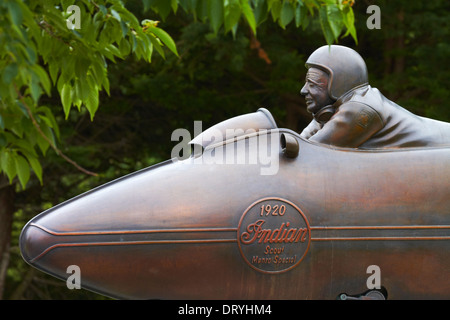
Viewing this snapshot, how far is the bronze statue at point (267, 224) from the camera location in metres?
4.00

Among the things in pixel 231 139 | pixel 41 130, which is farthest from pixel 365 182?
pixel 41 130

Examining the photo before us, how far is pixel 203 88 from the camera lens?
35.3ft

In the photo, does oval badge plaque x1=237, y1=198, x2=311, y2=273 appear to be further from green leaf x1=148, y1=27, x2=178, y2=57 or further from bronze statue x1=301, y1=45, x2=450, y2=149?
green leaf x1=148, y1=27, x2=178, y2=57

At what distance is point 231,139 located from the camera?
438cm

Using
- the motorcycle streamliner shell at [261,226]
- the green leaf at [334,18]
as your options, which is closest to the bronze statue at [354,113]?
the motorcycle streamliner shell at [261,226]

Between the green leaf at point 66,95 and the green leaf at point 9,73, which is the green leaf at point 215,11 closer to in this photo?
the green leaf at point 9,73

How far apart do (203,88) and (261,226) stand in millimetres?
6861

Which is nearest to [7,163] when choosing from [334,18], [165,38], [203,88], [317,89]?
[165,38]

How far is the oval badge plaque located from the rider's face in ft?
3.14

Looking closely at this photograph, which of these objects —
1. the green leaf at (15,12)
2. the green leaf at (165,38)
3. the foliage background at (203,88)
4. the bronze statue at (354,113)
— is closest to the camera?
the green leaf at (15,12)

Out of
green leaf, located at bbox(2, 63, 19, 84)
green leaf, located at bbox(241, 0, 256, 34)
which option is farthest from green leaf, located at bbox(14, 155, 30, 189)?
green leaf, located at bbox(241, 0, 256, 34)

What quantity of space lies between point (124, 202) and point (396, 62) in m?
7.65

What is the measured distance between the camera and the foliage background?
31.2ft

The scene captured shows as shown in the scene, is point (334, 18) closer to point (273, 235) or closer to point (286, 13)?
point (286, 13)
